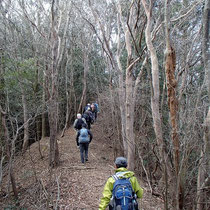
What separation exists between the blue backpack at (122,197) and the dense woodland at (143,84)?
0.65 meters

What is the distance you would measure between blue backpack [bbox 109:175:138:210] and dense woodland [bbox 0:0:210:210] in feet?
2.12

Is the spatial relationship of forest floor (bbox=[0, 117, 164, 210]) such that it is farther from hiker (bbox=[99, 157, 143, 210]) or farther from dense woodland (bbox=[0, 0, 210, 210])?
hiker (bbox=[99, 157, 143, 210])

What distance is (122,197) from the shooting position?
120 inches

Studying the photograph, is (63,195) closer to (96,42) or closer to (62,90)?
(62,90)

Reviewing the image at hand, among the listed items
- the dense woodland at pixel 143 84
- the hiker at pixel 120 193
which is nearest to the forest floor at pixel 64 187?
the dense woodland at pixel 143 84

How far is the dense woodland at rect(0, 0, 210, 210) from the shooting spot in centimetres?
426

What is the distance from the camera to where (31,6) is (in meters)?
10.9

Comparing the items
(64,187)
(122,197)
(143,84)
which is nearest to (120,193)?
(122,197)

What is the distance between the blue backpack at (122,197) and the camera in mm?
3045

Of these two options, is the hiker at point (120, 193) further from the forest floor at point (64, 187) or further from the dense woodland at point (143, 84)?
the forest floor at point (64, 187)

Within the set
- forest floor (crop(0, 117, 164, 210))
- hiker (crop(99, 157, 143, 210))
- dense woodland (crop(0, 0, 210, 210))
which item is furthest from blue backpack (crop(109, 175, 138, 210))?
forest floor (crop(0, 117, 164, 210))

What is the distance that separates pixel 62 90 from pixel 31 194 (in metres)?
11.8

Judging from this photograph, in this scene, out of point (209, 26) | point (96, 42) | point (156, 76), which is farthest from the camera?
point (96, 42)

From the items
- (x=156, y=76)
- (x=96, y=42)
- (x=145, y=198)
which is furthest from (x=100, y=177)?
(x=96, y=42)
